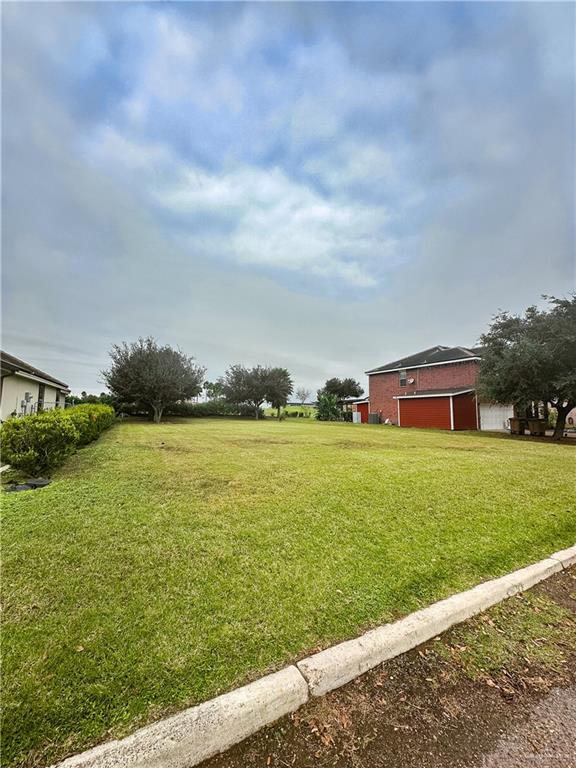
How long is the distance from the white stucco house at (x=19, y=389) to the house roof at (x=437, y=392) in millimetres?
21304

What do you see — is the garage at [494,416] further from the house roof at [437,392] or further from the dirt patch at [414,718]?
the dirt patch at [414,718]

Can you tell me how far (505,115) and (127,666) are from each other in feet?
44.7

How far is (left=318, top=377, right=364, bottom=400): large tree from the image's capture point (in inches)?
1873

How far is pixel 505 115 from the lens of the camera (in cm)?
910

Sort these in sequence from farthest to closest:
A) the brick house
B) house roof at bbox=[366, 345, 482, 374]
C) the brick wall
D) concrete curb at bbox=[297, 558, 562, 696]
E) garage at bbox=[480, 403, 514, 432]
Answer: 1. house roof at bbox=[366, 345, 482, 374]
2. the brick wall
3. garage at bbox=[480, 403, 514, 432]
4. the brick house
5. concrete curb at bbox=[297, 558, 562, 696]

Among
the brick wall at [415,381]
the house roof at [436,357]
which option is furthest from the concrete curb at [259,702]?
the brick wall at [415,381]

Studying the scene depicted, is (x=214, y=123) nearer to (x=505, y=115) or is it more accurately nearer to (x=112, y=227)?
(x=112, y=227)

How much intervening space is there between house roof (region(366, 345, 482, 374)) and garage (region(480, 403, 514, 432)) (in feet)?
11.6

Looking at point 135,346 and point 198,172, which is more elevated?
point 198,172

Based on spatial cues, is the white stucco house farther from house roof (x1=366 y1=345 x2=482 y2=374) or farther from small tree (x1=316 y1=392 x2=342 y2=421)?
house roof (x1=366 y1=345 x2=482 y2=374)

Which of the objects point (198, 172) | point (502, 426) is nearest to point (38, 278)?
point (198, 172)

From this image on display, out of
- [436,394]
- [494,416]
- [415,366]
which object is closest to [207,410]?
[415,366]

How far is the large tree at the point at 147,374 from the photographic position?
21.1 m

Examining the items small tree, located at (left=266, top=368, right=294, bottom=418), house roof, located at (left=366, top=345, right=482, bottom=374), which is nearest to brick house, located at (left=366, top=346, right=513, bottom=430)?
house roof, located at (left=366, top=345, right=482, bottom=374)
